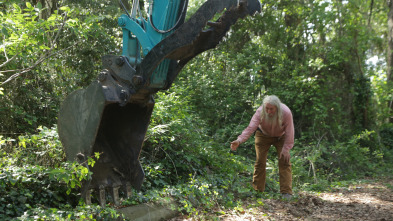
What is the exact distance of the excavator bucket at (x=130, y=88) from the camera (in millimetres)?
3566

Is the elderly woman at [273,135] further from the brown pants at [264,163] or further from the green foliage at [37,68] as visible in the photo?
the green foliage at [37,68]

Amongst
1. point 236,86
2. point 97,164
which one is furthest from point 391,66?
point 97,164

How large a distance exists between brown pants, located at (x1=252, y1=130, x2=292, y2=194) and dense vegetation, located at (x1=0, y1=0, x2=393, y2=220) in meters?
0.30

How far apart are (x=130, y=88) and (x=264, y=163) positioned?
12.2 ft

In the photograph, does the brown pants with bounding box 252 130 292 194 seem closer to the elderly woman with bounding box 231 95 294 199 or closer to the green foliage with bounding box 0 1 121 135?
the elderly woman with bounding box 231 95 294 199

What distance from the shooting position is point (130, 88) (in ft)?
13.0

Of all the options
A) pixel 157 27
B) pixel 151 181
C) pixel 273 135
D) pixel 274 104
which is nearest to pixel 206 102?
pixel 273 135

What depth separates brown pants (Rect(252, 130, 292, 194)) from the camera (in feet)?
22.2

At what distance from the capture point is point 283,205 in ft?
20.7

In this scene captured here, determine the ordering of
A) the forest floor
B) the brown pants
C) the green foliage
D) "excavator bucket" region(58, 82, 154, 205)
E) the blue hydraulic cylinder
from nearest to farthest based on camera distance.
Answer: "excavator bucket" region(58, 82, 154, 205), the blue hydraulic cylinder, the green foliage, the forest floor, the brown pants

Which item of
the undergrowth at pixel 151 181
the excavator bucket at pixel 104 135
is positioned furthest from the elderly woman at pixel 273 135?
the excavator bucket at pixel 104 135

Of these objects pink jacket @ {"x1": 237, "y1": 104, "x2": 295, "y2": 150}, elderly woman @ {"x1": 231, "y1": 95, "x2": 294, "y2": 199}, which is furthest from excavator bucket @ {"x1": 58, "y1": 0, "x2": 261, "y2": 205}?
pink jacket @ {"x1": 237, "y1": 104, "x2": 295, "y2": 150}

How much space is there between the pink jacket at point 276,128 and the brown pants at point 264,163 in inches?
6.5

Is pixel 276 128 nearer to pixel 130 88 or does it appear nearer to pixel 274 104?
pixel 274 104
